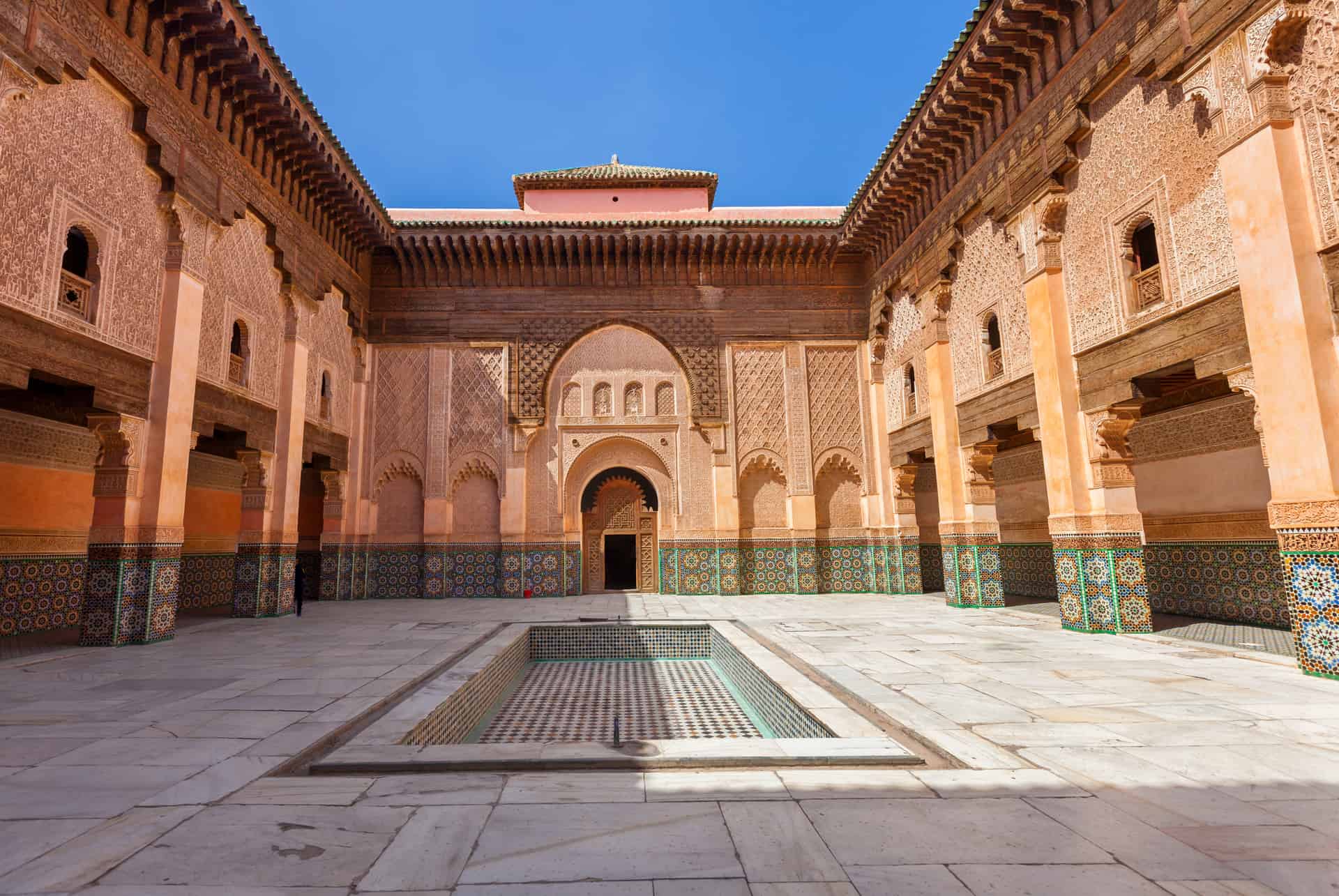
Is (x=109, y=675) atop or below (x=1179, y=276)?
below

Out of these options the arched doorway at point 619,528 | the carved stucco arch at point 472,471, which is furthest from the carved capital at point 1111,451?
the carved stucco arch at point 472,471

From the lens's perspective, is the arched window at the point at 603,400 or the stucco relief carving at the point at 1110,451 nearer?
the stucco relief carving at the point at 1110,451

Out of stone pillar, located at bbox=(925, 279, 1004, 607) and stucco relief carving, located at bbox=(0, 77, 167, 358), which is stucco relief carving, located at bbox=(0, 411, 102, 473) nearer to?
stucco relief carving, located at bbox=(0, 77, 167, 358)

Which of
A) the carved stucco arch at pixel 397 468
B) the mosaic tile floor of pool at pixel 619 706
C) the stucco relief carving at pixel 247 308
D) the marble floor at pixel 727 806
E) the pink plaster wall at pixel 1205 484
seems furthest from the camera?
the carved stucco arch at pixel 397 468

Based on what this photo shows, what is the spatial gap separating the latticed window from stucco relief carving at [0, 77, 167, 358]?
301 inches

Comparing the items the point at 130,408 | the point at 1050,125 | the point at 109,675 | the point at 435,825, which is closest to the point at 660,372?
the point at 1050,125

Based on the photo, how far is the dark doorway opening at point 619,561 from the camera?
10422 millimetres

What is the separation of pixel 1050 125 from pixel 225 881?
7178mm

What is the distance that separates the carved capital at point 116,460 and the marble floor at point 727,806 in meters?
2.30

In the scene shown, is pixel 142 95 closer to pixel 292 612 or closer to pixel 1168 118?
pixel 292 612

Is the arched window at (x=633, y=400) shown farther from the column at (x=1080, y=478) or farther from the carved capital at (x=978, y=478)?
the column at (x=1080, y=478)

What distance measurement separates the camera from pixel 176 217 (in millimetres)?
5898

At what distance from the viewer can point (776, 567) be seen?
32.6 ft

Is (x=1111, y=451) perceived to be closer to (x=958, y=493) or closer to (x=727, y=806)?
(x=958, y=493)
